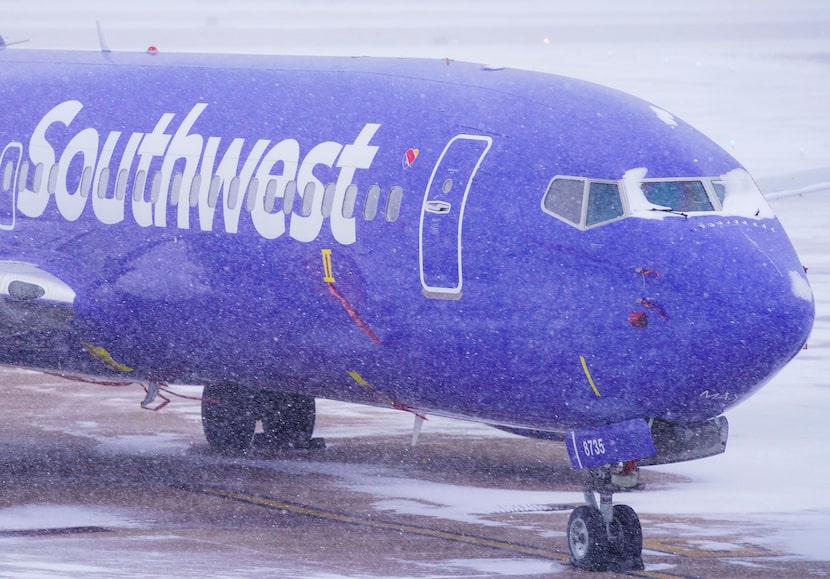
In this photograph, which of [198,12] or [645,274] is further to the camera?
[198,12]

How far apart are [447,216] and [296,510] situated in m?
4.57

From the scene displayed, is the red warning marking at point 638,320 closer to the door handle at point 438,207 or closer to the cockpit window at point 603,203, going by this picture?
the cockpit window at point 603,203

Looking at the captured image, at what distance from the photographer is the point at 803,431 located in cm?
2647

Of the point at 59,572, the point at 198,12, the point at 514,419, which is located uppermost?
the point at 198,12

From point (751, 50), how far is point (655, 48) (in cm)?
656

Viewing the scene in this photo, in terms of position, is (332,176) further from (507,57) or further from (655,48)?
(655,48)

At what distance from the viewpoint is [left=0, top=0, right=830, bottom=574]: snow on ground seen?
859 inches

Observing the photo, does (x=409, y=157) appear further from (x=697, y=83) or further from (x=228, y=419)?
(x=697, y=83)

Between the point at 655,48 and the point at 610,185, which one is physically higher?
the point at 655,48

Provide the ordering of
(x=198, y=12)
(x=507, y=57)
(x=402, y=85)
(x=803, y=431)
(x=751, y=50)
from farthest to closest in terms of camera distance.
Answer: (x=198, y=12), (x=751, y=50), (x=507, y=57), (x=803, y=431), (x=402, y=85)

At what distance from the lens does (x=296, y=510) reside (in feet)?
68.3

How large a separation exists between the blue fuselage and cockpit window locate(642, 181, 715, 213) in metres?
0.06

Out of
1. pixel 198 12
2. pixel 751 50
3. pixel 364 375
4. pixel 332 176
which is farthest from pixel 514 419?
pixel 198 12

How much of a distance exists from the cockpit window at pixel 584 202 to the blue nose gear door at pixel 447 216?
0.90 meters
